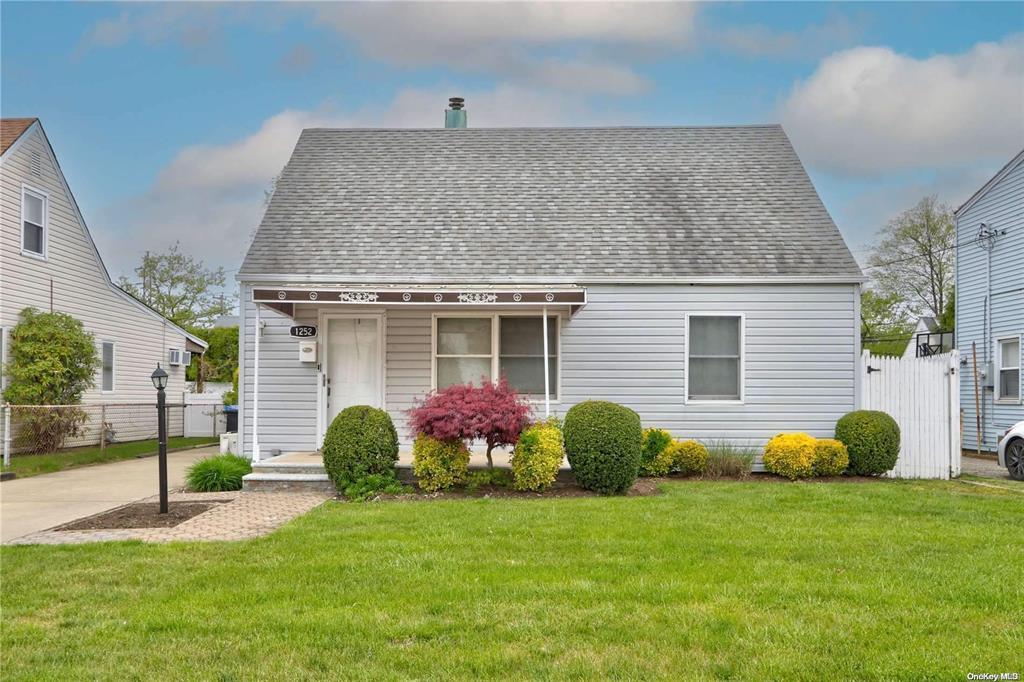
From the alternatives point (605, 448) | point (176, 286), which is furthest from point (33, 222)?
point (176, 286)

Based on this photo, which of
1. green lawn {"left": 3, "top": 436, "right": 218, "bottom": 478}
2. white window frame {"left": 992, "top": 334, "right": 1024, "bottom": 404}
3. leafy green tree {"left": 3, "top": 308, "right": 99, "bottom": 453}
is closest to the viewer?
green lawn {"left": 3, "top": 436, "right": 218, "bottom": 478}

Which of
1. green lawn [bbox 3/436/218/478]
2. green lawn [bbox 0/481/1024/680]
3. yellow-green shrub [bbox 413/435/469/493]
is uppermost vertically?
yellow-green shrub [bbox 413/435/469/493]

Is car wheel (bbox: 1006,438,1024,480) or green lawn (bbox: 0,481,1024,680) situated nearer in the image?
green lawn (bbox: 0,481,1024,680)

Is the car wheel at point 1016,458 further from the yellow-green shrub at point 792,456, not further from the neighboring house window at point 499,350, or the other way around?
the neighboring house window at point 499,350

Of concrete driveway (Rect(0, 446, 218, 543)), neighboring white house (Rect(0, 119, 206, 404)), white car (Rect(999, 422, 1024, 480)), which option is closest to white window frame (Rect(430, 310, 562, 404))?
concrete driveway (Rect(0, 446, 218, 543))

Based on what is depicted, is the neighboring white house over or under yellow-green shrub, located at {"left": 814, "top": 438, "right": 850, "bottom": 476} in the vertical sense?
over

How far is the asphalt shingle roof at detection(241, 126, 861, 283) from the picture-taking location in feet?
44.0

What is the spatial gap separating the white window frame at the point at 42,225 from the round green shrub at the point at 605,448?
12677mm

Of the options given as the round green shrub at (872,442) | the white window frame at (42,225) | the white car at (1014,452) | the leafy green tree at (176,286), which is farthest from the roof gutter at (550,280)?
the leafy green tree at (176,286)

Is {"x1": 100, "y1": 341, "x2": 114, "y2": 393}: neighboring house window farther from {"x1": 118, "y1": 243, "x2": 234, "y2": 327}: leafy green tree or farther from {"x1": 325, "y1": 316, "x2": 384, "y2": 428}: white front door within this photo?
{"x1": 118, "y1": 243, "x2": 234, "y2": 327}: leafy green tree

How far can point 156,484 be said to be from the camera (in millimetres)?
12258

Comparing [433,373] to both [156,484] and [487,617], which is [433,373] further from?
[487,617]

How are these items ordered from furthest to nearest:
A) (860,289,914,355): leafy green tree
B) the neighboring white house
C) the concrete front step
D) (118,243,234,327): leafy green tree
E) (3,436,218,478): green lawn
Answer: (118,243,234,327): leafy green tree, (860,289,914,355): leafy green tree, the neighboring white house, (3,436,218,478): green lawn, the concrete front step

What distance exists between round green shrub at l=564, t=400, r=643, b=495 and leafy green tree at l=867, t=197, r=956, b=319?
27.2 meters
